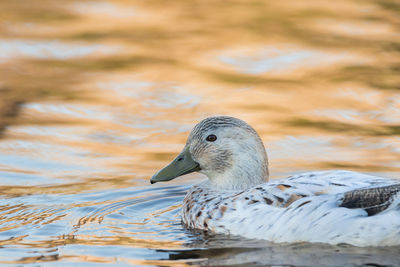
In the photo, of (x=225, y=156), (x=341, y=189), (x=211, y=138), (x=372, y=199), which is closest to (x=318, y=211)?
(x=341, y=189)

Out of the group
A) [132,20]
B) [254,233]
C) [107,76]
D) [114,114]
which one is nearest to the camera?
[254,233]

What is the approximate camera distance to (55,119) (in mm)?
14711

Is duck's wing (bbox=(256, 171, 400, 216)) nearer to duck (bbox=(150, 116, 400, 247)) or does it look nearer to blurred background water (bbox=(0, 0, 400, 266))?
duck (bbox=(150, 116, 400, 247))

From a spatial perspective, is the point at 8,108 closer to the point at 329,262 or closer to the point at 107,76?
the point at 107,76

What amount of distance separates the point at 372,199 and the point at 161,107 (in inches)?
269

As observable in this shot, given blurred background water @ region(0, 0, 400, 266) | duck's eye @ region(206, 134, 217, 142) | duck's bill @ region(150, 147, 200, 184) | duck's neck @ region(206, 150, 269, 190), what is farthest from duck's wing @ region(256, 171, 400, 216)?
duck's bill @ region(150, 147, 200, 184)

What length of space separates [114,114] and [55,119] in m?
0.96

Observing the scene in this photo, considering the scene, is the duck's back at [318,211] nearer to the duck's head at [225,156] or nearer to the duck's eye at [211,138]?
the duck's head at [225,156]

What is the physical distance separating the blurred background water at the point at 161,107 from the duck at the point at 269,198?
0.17m

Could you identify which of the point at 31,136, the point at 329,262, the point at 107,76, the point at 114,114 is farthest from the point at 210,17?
the point at 329,262

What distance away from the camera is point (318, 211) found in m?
9.19

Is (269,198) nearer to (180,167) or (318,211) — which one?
(318,211)

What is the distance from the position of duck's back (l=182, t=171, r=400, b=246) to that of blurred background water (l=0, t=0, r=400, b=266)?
0.49ft

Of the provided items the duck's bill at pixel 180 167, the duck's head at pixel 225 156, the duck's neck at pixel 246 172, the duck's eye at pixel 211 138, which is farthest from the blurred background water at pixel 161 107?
the duck's eye at pixel 211 138
